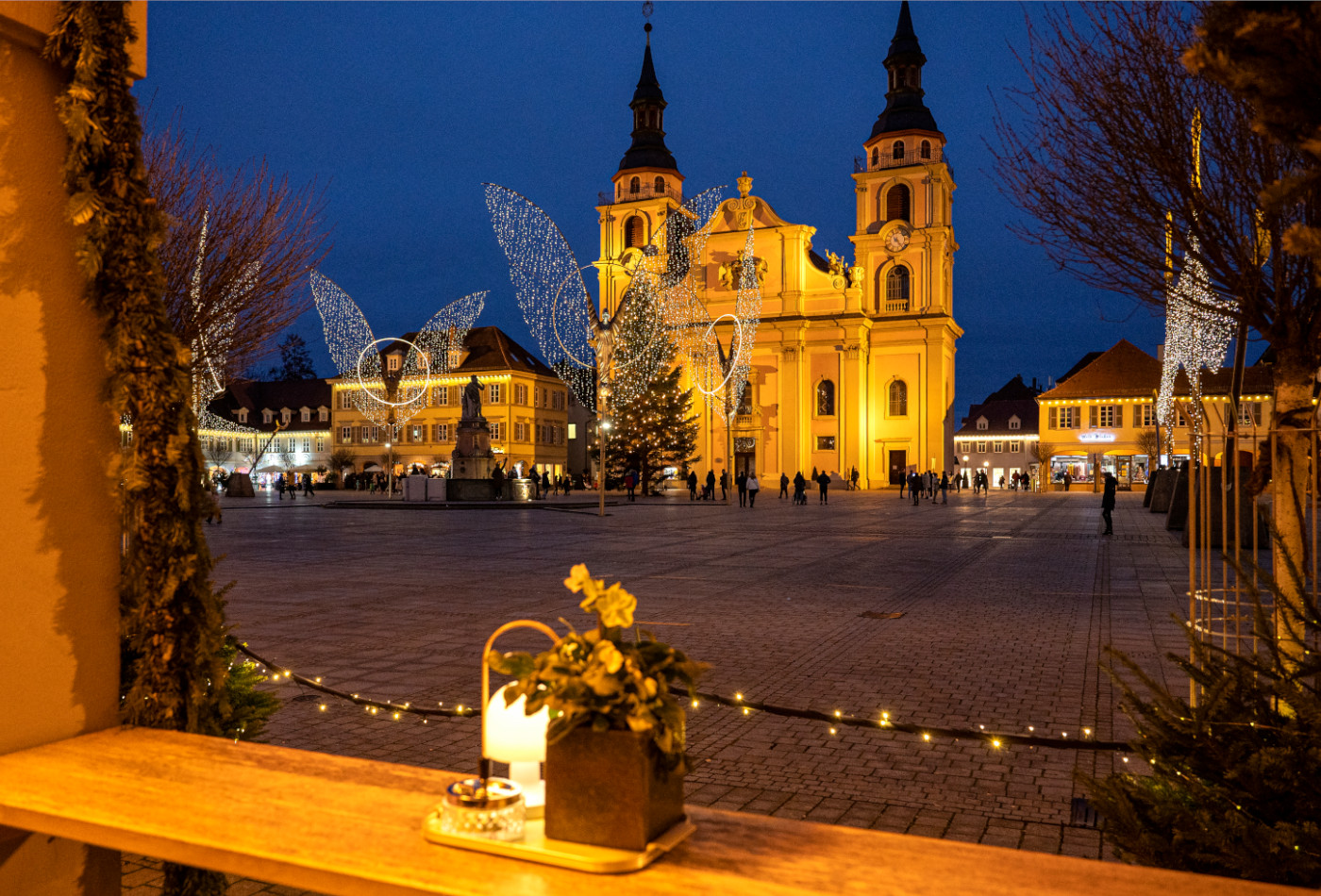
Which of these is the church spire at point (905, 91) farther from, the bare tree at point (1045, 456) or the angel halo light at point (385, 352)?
the angel halo light at point (385, 352)

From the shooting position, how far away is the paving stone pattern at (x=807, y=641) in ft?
16.4

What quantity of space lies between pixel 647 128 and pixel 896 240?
19.3m

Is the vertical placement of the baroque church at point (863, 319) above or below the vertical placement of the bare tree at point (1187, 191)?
above

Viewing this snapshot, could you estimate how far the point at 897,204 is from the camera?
65.6m

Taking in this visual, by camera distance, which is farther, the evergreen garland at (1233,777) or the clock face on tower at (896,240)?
the clock face on tower at (896,240)

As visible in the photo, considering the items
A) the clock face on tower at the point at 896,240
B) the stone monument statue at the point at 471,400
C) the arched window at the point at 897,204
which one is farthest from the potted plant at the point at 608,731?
the arched window at the point at 897,204

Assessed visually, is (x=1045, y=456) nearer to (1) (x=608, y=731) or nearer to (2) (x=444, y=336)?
(2) (x=444, y=336)

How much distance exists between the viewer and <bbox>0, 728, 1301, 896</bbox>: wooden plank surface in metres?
2.10

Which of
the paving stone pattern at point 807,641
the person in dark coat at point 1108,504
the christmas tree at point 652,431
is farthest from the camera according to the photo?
the christmas tree at point 652,431

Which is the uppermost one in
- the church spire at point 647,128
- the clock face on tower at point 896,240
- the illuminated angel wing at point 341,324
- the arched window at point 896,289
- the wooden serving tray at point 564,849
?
the church spire at point 647,128

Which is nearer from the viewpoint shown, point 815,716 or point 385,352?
point 815,716

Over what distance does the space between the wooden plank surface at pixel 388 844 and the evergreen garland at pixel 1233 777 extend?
0.57m

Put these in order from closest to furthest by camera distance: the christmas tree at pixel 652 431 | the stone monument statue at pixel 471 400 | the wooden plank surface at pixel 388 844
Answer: the wooden plank surface at pixel 388 844
the stone monument statue at pixel 471 400
the christmas tree at pixel 652 431

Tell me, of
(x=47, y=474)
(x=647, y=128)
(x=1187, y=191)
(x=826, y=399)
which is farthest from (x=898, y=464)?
(x=47, y=474)
